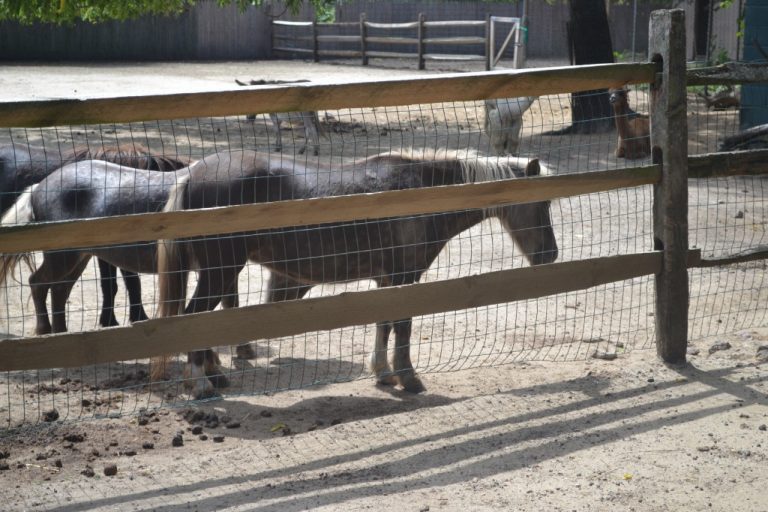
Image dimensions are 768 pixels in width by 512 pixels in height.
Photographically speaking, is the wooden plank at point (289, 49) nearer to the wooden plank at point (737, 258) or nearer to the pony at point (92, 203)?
the pony at point (92, 203)

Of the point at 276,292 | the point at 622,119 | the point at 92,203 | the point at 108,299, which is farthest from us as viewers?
the point at 622,119

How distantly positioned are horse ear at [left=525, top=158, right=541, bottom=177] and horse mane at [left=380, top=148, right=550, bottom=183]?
4 centimetres

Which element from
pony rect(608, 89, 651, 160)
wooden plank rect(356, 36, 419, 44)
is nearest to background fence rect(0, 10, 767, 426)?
pony rect(608, 89, 651, 160)

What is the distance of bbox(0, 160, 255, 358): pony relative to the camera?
577 centimetres

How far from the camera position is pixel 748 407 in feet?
15.6

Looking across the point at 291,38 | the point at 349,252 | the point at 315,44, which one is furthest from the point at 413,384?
the point at 291,38

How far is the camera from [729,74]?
17.6ft

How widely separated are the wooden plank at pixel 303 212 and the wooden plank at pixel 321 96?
17.5 inches

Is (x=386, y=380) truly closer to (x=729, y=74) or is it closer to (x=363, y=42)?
(x=729, y=74)

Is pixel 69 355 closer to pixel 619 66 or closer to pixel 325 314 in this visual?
A: pixel 325 314

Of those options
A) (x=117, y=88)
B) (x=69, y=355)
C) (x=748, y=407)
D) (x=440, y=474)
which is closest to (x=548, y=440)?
(x=440, y=474)

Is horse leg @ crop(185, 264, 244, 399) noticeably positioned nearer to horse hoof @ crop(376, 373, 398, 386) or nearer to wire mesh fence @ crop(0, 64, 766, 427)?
wire mesh fence @ crop(0, 64, 766, 427)

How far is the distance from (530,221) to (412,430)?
1926mm

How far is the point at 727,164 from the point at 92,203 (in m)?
3.97
